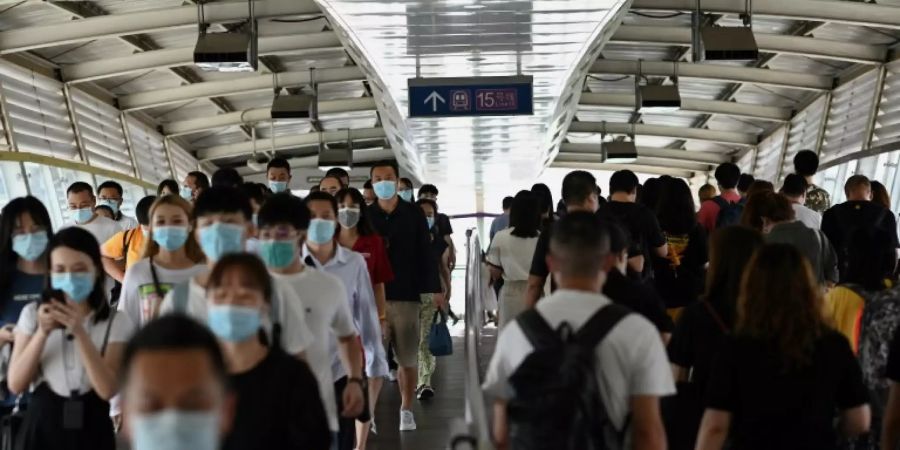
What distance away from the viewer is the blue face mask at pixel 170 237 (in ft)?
18.9

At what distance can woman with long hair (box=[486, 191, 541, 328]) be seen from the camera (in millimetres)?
9195

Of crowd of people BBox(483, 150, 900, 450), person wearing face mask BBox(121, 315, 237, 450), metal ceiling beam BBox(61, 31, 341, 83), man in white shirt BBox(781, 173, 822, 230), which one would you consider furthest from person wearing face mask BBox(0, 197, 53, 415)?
metal ceiling beam BBox(61, 31, 341, 83)

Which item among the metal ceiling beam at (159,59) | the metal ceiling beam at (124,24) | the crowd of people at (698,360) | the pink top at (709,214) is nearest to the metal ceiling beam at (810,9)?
the metal ceiling beam at (124,24)

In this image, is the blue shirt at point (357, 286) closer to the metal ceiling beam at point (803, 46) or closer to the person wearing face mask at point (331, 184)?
the person wearing face mask at point (331, 184)

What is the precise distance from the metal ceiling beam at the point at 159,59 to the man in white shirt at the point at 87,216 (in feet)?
39.2

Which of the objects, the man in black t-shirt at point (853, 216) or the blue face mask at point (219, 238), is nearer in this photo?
the blue face mask at point (219, 238)

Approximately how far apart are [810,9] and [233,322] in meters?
17.3

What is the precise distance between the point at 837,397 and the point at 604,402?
0.88 m

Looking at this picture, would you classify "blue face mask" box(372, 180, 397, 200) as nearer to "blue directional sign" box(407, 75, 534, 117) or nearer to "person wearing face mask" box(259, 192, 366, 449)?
"person wearing face mask" box(259, 192, 366, 449)

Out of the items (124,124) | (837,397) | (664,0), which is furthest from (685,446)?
(124,124)

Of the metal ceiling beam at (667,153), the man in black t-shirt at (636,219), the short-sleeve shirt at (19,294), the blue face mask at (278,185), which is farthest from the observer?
the metal ceiling beam at (667,153)

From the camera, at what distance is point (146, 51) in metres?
23.2

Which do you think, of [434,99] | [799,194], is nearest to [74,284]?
[799,194]

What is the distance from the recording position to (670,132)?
34594 millimetres
